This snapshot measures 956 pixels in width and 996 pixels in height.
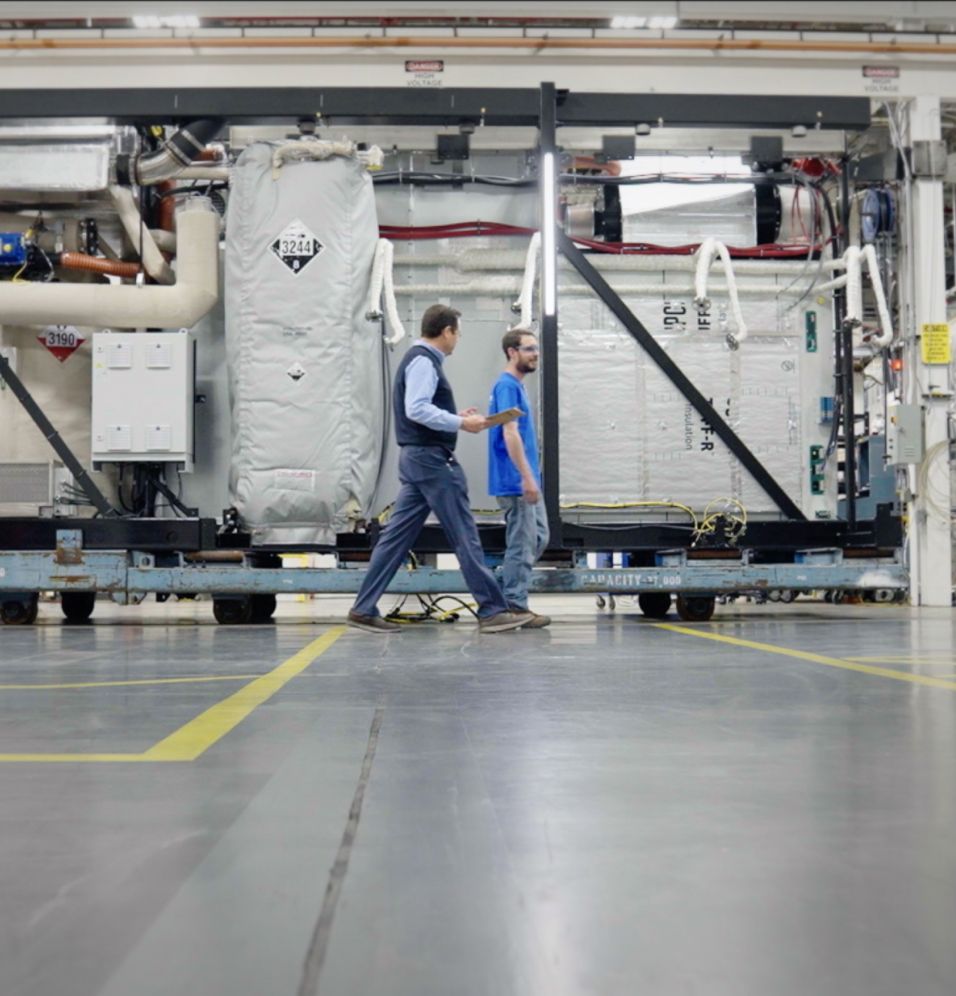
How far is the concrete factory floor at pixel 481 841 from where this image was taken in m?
1.08

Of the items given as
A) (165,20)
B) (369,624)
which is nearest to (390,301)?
(369,624)

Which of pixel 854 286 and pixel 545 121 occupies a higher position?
pixel 545 121

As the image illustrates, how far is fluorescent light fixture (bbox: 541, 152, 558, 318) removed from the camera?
25.3 feet

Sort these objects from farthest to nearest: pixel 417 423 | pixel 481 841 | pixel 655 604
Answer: pixel 655 604, pixel 417 423, pixel 481 841

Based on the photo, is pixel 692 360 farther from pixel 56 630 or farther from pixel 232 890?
pixel 232 890

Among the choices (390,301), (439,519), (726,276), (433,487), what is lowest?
(439,519)

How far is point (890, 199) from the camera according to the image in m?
9.72

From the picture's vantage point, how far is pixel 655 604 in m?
9.20

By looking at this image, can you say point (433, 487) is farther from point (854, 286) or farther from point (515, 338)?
point (854, 286)

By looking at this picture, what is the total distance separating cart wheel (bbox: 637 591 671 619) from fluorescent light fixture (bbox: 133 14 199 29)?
21.3 feet

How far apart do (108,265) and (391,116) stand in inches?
97.1

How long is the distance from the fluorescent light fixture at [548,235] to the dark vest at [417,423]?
1711mm

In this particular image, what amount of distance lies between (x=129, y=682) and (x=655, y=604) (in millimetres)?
6123

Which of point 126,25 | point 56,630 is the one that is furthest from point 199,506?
point 126,25
